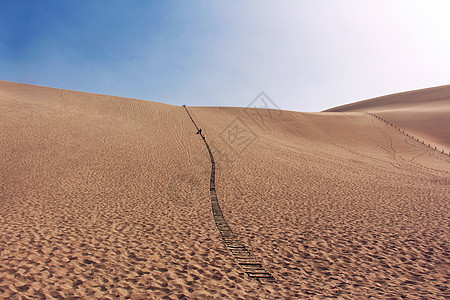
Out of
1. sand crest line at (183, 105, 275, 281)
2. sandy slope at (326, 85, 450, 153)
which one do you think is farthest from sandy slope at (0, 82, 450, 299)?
sandy slope at (326, 85, 450, 153)

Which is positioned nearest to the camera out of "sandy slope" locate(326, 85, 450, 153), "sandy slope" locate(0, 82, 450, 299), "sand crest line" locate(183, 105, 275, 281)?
"sandy slope" locate(0, 82, 450, 299)

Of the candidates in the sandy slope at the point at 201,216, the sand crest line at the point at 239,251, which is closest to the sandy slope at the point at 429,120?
the sandy slope at the point at 201,216

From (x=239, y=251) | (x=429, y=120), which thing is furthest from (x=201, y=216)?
(x=429, y=120)

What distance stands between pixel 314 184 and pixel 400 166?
466 inches

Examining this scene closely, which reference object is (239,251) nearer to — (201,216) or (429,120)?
(201,216)

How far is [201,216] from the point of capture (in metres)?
9.70

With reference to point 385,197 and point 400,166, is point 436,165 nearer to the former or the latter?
point 400,166

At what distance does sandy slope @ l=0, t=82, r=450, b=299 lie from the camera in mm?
5312

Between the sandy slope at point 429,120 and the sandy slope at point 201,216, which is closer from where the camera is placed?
the sandy slope at point 201,216

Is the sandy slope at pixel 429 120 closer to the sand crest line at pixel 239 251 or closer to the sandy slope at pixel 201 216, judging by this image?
the sandy slope at pixel 201 216

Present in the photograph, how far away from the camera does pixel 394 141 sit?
3073 centimetres

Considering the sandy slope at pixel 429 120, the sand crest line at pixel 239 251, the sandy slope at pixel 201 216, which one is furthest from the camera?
the sandy slope at pixel 429 120

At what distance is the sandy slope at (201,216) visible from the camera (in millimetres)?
5312

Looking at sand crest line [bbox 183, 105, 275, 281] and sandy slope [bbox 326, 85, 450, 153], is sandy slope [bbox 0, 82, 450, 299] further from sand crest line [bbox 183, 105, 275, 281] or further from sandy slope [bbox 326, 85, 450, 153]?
sandy slope [bbox 326, 85, 450, 153]
